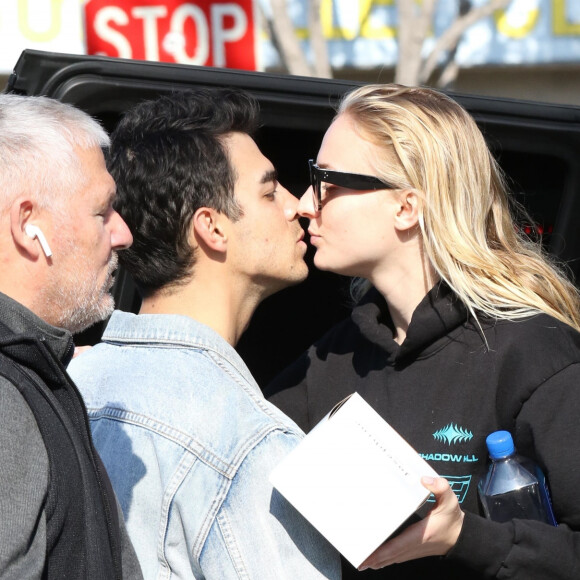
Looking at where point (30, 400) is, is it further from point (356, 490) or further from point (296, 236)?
point (296, 236)

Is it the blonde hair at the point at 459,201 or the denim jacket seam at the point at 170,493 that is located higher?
the blonde hair at the point at 459,201

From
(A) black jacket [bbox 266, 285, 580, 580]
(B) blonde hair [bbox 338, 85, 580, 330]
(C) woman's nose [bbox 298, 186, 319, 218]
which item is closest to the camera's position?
(A) black jacket [bbox 266, 285, 580, 580]

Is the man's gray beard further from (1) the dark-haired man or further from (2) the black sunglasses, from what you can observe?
(2) the black sunglasses

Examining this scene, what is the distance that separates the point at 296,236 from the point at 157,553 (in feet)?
3.35

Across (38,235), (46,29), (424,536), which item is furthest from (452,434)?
(46,29)

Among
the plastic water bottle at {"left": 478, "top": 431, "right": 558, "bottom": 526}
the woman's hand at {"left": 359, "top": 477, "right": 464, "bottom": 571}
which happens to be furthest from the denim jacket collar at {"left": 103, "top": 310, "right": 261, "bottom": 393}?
the plastic water bottle at {"left": 478, "top": 431, "right": 558, "bottom": 526}

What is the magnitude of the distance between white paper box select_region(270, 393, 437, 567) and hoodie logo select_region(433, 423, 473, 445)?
507 mm

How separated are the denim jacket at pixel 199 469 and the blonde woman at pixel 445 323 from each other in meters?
0.40

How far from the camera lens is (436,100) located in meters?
2.45

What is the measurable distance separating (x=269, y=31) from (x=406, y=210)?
26.4ft

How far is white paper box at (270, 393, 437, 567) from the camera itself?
1.61 metres

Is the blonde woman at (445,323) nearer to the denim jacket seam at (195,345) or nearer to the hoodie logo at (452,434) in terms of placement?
the hoodie logo at (452,434)

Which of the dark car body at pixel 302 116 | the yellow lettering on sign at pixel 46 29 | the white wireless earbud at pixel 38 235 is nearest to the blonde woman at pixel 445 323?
the dark car body at pixel 302 116

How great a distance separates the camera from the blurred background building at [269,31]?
10.2 meters
